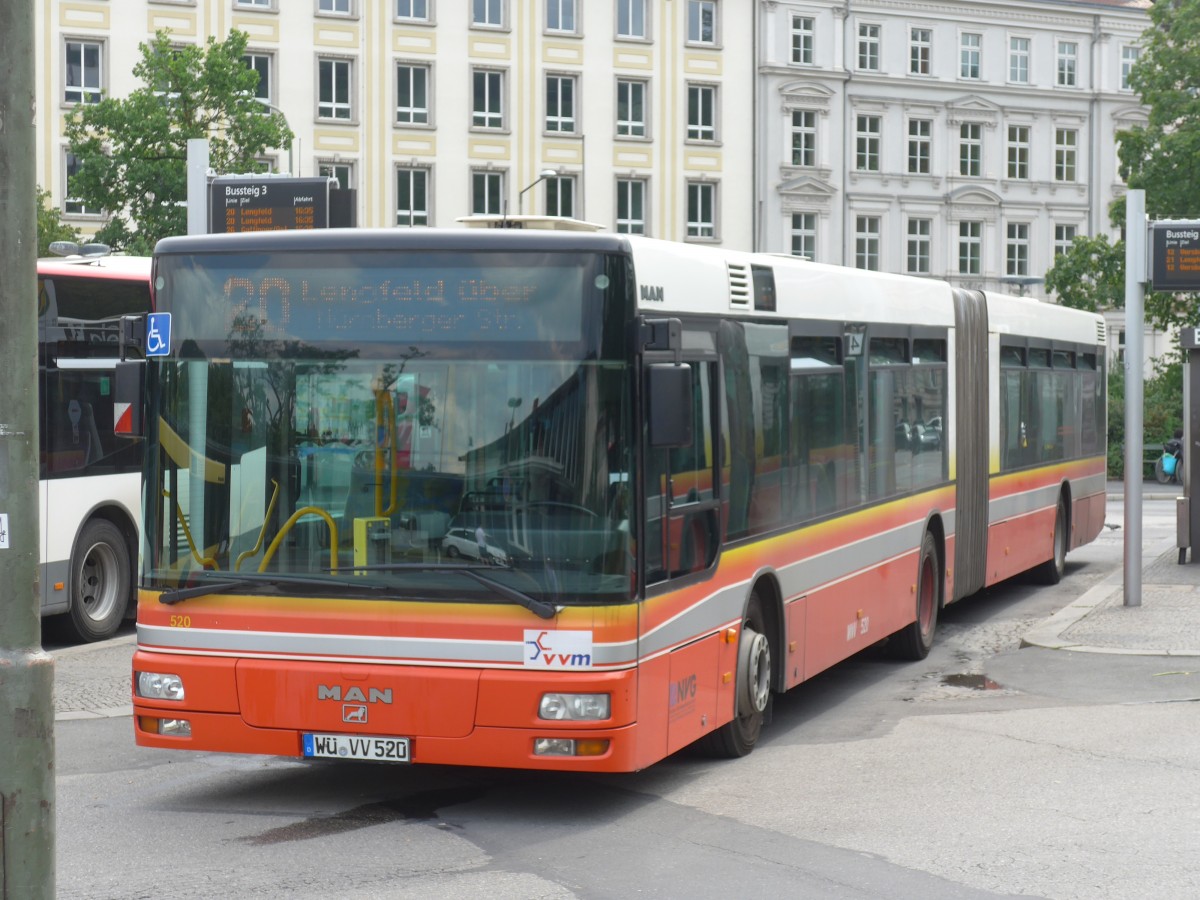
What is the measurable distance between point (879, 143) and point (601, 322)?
63444 mm

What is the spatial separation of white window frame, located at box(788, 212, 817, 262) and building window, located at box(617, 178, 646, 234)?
5974 millimetres

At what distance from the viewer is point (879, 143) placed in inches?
2749

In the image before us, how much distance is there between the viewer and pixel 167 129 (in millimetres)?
42719

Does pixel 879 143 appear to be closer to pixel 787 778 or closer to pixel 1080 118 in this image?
pixel 1080 118

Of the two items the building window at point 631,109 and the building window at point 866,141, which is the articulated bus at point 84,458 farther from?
the building window at point 866,141

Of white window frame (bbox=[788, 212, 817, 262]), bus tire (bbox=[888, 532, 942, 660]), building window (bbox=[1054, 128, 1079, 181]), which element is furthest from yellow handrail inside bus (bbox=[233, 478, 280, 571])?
building window (bbox=[1054, 128, 1079, 181])

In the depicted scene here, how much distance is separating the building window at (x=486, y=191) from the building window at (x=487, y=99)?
1.65 metres

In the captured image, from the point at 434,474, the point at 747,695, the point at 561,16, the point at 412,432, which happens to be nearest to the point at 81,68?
the point at 561,16

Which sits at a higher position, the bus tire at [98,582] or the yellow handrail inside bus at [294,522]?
the yellow handrail inside bus at [294,522]

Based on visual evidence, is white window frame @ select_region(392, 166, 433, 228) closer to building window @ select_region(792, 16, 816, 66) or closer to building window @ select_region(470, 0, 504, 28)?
building window @ select_region(470, 0, 504, 28)

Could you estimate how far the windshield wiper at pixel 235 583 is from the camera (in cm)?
830

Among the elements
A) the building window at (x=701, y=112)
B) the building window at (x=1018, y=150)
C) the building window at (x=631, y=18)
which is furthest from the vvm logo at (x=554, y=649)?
the building window at (x=1018, y=150)

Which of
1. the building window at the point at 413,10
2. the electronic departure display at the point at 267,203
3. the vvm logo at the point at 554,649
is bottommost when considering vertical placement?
the vvm logo at the point at 554,649

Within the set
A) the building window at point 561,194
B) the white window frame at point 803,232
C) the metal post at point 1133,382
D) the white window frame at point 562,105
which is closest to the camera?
the metal post at point 1133,382
